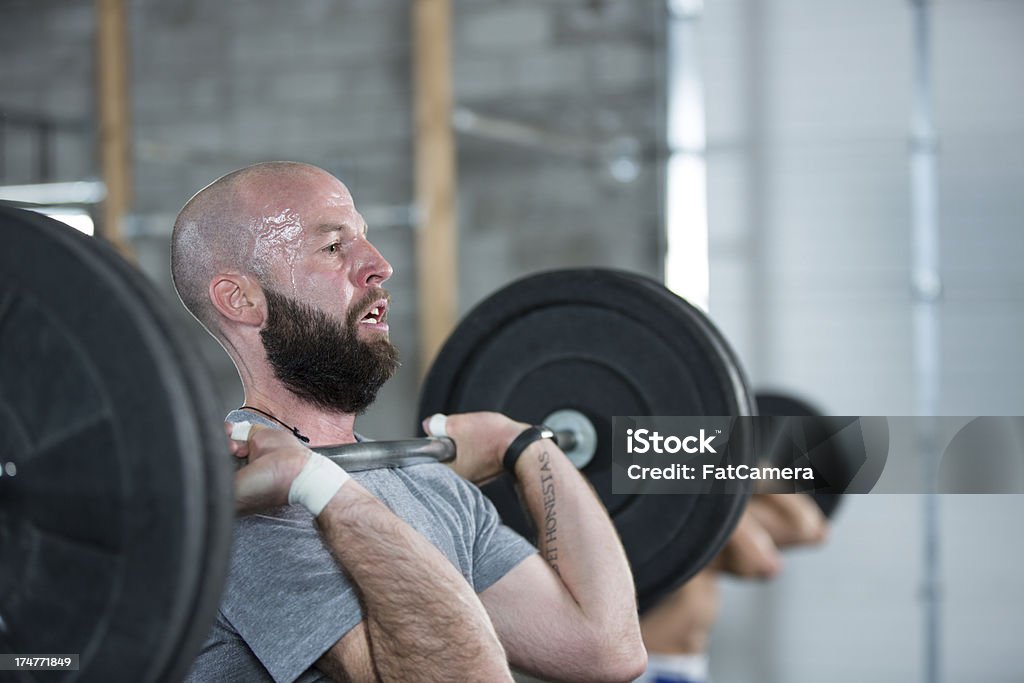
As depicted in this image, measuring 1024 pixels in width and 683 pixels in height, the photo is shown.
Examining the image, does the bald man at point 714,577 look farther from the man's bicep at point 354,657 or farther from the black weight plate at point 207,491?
the black weight plate at point 207,491

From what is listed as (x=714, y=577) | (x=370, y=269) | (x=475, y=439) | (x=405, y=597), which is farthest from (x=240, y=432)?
(x=714, y=577)

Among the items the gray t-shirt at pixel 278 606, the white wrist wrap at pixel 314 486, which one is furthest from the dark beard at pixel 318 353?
the white wrist wrap at pixel 314 486

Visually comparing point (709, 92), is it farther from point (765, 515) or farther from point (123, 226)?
point (123, 226)

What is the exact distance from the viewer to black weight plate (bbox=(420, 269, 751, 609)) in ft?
5.74

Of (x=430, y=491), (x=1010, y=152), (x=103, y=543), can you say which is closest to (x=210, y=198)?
(x=430, y=491)

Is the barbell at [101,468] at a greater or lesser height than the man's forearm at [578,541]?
greater

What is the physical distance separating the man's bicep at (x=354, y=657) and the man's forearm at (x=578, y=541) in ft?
1.16

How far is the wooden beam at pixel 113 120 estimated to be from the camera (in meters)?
4.20

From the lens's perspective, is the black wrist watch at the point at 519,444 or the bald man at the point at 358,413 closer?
the bald man at the point at 358,413

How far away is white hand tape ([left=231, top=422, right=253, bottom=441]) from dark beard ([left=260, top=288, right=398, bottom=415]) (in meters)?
0.26

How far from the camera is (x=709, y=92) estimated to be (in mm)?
4234

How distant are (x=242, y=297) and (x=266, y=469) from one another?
0.39 meters

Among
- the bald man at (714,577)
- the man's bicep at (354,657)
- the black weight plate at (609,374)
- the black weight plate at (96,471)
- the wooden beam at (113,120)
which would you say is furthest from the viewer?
the wooden beam at (113,120)

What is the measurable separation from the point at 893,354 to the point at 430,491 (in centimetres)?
287
